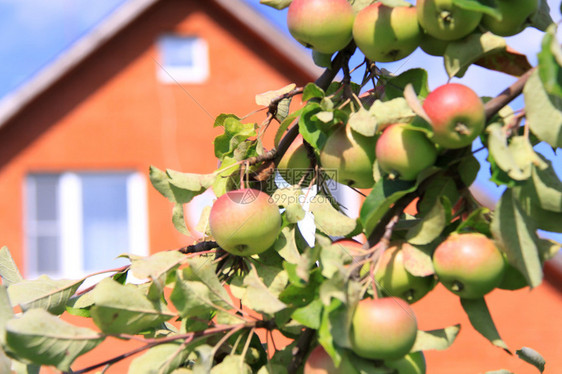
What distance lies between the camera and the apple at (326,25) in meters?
0.86

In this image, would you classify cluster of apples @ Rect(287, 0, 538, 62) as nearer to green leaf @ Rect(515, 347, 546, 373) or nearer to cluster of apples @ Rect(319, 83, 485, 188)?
cluster of apples @ Rect(319, 83, 485, 188)

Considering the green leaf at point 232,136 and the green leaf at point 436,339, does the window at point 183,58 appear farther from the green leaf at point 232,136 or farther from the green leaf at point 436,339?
the green leaf at point 436,339

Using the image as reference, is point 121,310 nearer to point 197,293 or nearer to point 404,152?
point 197,293

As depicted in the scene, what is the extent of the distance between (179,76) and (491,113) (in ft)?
18.6

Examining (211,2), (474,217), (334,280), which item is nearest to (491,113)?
(474,217)

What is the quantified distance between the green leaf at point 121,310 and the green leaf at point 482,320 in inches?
14.1

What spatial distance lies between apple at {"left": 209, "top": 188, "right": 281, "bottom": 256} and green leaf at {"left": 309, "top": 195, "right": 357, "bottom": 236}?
5 cm

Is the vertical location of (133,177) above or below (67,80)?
below

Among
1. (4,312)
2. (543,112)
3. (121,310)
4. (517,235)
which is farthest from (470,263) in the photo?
(4,312)

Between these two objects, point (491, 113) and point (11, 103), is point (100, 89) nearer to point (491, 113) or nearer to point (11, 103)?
point (11, 103)

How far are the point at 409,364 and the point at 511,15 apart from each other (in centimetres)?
41

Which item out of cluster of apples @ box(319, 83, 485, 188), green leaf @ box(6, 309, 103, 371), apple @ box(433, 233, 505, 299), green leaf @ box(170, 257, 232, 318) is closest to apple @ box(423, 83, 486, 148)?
cluster of apples @ box(319, 83, 485, 188)

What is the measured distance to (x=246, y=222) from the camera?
0.82 metres

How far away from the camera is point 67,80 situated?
6.08 metres
